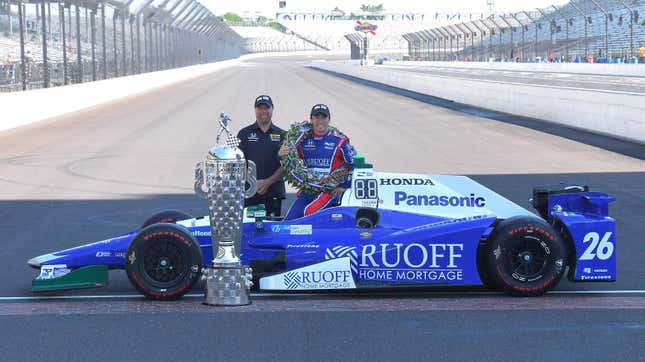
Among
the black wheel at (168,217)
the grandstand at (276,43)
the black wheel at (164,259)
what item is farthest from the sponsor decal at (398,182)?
the grandstand at (276,43)

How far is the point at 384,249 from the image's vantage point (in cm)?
736

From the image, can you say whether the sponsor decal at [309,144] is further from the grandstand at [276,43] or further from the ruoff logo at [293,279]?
the grandstand at [276,43]

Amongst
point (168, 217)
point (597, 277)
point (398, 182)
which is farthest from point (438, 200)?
point (168, 217)

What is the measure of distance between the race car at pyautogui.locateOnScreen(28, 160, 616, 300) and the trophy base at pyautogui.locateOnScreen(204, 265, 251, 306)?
0.18m

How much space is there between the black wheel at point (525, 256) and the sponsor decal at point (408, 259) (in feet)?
0.84

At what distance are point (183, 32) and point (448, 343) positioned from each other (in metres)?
80.8

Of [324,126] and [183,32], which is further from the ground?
[183,32]

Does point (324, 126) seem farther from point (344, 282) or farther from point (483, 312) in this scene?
point (483, 312)

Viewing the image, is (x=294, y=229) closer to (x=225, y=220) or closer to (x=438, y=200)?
(x=225, y=220)

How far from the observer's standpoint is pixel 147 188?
14.4 metres

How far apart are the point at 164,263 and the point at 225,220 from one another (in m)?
0.58

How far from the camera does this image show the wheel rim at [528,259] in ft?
23.9

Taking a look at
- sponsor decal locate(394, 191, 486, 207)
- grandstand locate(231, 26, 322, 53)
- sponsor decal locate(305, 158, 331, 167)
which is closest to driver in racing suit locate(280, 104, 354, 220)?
sponsor decal locate(305, 158, 331, 167)

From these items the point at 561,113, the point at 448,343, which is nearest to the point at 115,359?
the point at 448,343
